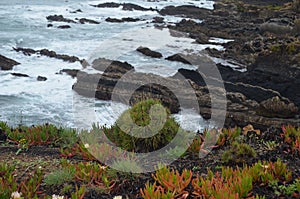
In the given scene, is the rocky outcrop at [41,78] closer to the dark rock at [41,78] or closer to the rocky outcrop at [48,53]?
the dark rock at [41,78]

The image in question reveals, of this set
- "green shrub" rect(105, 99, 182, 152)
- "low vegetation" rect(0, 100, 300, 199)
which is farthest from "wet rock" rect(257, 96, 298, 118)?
"green shrub" rect(105, 99, 182, 152)

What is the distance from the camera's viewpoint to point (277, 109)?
45.4 ft

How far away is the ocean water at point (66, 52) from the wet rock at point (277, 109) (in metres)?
2.05

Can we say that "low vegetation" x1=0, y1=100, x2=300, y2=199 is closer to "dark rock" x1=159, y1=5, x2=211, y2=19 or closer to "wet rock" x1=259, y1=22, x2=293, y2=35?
"wet rock" x1=259, y1=22, x2=293, y2=35

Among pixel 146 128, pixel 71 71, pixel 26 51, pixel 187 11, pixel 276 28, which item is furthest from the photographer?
pixel 187 11

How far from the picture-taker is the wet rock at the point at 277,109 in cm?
1377

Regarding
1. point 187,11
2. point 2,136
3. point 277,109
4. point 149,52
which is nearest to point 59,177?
point 2,136

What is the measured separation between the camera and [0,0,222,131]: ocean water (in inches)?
631

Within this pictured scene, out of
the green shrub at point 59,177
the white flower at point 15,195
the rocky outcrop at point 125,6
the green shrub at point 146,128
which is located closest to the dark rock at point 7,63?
the green shrub at point 146,128

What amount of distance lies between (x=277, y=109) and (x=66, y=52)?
54.9ft

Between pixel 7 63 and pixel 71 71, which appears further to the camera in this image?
pixel 7 63

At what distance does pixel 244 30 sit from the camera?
33.0 m

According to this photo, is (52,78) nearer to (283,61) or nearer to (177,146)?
(283,61)

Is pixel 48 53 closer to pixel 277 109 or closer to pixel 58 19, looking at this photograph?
pixel 58 19
